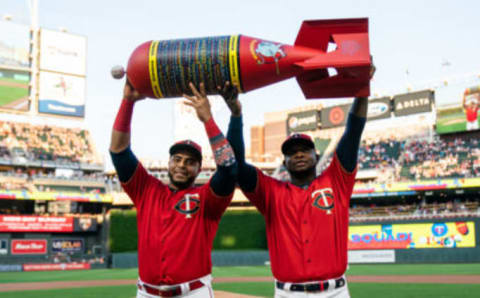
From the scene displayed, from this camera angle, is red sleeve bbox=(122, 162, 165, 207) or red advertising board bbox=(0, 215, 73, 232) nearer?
red sleeve bbox=(122, 162, 165, 207)

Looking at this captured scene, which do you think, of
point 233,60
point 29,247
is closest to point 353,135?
point 233,60

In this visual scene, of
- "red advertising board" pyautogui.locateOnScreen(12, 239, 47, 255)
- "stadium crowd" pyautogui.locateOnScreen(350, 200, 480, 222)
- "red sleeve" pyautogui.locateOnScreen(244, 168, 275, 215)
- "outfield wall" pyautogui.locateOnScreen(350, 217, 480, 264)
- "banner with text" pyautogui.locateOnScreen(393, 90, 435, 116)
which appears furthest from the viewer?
"banner with text" pyautogui.locateOnScreen(393, 90, 435, 116)

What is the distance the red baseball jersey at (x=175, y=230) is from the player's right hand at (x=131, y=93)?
1.95 ft

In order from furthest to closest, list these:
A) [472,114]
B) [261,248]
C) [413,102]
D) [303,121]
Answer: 1. [303,121]
2. [413,102]
3. [472,114]
4. [261,248]

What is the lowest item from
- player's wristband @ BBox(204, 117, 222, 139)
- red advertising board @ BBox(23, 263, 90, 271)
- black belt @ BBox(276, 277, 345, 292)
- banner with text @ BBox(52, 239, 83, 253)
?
red advertising board @ BBox(23, 263, 90, 271)

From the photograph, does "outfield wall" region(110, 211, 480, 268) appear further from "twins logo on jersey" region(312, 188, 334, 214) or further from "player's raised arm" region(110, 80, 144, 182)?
"player's raised arm" region(110, 80, 144, 182)

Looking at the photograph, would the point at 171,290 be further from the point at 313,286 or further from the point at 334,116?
the point at 334,116

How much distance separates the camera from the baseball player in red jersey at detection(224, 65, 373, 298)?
3.35 m

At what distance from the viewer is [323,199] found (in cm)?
352

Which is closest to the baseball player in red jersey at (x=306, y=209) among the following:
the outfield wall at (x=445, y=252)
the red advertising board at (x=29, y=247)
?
the outfield wall at (x=445, y=252)

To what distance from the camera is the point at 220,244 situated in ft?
106

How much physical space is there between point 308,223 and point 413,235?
2565cm

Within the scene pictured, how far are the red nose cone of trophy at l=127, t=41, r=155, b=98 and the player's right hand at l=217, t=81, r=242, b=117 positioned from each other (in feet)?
1.57

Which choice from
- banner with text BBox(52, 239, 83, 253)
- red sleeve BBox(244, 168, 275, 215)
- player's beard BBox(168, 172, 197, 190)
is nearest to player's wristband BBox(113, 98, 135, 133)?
player's beard BBox(168, 172, 197, 190)
